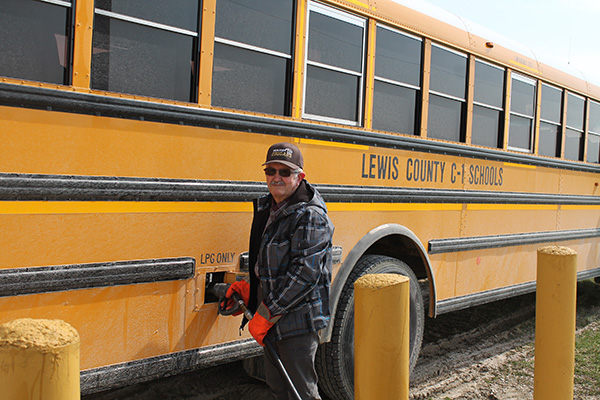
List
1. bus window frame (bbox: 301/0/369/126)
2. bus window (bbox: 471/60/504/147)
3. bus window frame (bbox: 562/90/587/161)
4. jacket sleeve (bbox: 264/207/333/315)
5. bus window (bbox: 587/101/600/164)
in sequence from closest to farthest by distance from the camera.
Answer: jacket sleeve (bbox: 264/207/333/315)
bus window frame (bbox: 301/0/369/126)
bus window (bbox: 471/60/504/147)
bus window frame (bbox: 562/90/587/161)
bus window (bbox: 587/101/600/164)

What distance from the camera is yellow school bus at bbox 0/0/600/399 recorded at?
89.6 inches

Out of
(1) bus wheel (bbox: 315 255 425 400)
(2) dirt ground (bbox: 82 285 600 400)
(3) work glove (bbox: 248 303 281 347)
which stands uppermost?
(3) work glove (bbox: 248 303 281 347)

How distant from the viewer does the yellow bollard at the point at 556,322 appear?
2.89 metres

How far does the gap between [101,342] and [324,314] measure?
1.01m

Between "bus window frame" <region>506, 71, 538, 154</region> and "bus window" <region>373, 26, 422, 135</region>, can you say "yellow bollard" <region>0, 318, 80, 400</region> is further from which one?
"bus window frame" <region>506, 71, 538, 154</region>

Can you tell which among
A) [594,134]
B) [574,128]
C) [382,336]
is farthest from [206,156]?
[594,134]

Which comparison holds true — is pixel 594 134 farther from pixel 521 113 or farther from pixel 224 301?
pixel 224 301

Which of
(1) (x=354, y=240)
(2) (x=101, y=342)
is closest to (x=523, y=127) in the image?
(1) (x=354, y=240)

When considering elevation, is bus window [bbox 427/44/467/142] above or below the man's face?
above

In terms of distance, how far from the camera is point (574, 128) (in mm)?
5750

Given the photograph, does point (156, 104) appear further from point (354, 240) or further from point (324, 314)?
point (354, 240)

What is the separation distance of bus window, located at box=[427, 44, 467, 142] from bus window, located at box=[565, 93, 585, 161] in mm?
1966

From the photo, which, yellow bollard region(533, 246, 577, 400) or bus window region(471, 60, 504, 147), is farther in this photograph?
bus window region(471, 60, 504, 147)

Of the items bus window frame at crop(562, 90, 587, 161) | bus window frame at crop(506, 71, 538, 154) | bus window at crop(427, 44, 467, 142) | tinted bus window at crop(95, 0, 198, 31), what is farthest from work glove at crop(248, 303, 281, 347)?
bus window frame at crop(562, 90, 587, 161)
